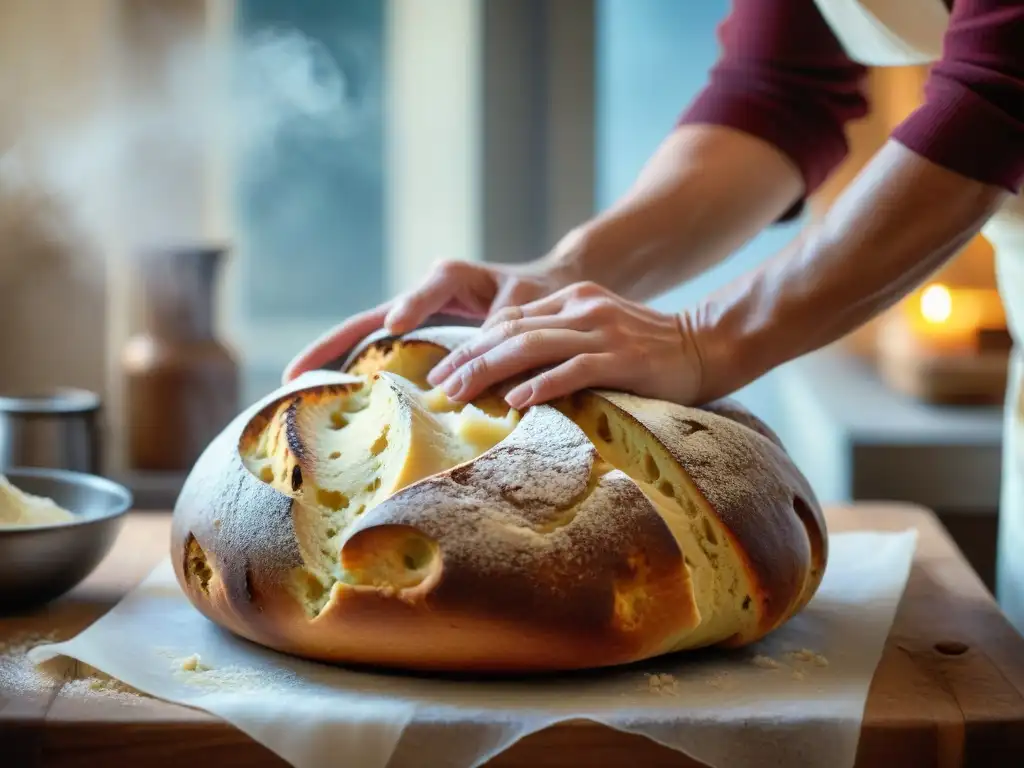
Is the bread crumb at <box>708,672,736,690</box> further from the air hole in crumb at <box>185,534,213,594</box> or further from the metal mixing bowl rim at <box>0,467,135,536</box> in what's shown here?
the metal mixing bowl rim at <box>0,467,135,536</box>

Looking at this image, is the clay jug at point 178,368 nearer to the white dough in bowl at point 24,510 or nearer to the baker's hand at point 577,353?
the white dough in bowl at point 24,510

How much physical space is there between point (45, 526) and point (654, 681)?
56cm

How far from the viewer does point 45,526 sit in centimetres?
112

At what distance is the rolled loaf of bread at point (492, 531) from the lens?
0.93 metres

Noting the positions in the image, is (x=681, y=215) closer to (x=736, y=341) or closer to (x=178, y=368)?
(x=736, y=341)

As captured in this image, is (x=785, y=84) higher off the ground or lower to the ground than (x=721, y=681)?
higher

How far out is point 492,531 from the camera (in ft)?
3.07

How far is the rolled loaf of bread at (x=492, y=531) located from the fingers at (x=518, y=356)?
2cm

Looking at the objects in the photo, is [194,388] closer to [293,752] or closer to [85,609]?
[85,609]

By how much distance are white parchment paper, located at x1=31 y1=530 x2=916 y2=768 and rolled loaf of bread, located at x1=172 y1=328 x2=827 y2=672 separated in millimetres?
24

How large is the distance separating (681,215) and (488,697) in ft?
2.22

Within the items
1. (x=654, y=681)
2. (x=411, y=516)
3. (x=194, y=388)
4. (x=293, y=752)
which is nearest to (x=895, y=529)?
(x=654, y=681)

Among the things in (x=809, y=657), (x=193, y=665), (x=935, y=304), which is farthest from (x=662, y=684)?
(x=935, y=304)

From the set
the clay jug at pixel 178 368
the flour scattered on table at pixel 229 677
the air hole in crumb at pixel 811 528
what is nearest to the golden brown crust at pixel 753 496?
the air hole in crumb at pixel 811 528
